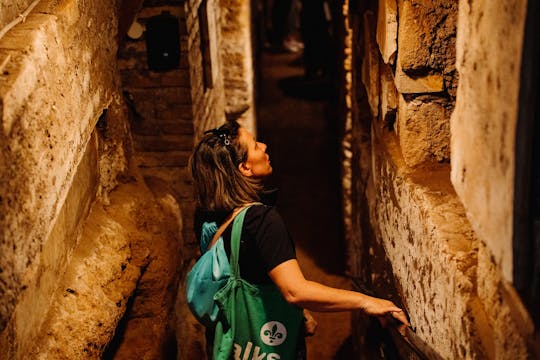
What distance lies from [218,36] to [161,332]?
3559 mm

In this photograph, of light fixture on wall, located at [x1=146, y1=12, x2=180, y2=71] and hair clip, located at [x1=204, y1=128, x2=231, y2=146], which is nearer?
hair clip, located at [x1=204, y1=128, x2=231, y2=146]

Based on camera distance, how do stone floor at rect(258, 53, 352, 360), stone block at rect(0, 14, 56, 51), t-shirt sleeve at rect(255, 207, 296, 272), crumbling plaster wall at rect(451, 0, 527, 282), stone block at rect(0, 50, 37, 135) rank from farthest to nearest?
stone floor at rect(258, 53, 352, 360) → t-shirt sleeve at rect(255, 207, 296, 272) → stone block at rect(0, 14, 56, 51) → stone block at rect(0, 50, 37, 135) → crumbling plaster wall at rect(451, 0, 527, 282)

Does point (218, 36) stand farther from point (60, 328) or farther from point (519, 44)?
point (519, 44)

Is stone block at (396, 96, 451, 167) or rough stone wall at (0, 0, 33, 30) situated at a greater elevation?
rough stone wall at (0, 0, 33, 30)

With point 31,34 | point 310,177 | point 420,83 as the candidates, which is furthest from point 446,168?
point 310,177

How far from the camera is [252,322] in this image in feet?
6.72

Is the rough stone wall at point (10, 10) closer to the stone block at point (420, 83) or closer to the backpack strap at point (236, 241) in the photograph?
the backpack strap at point (236, 241)

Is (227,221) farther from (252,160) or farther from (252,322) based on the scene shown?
(252,322)

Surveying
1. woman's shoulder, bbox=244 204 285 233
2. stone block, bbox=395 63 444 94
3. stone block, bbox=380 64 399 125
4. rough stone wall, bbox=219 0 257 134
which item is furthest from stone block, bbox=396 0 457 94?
rough stone wall, bbox=219 0 257 134

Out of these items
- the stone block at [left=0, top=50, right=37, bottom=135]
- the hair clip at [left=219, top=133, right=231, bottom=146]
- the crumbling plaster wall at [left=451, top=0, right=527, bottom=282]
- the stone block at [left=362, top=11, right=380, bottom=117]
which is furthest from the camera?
the stone block at [left=362, top=11, right=380, bottom=117]

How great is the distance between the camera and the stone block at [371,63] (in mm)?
2631

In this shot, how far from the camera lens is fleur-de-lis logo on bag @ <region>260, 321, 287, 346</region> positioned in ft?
6.77

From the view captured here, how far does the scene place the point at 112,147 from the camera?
232 centimetres

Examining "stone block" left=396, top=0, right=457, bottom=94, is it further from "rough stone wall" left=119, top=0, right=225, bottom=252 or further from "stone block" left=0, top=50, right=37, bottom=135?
"rough stone wall" left=119, top=0, right=225, bottom=252
